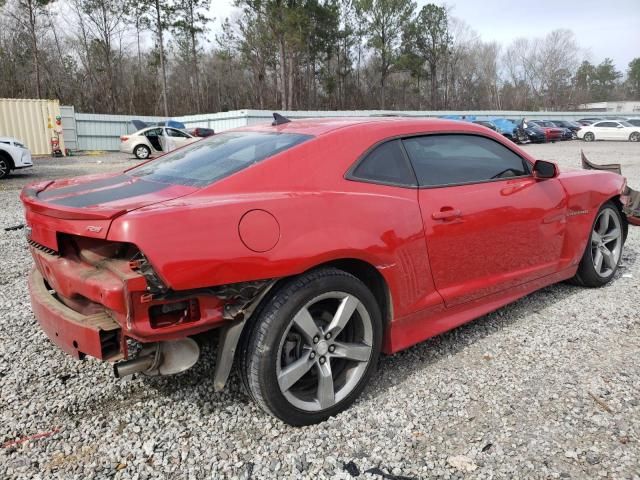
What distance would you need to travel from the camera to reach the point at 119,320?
6.55 feet

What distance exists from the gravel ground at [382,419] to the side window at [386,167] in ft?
3.74

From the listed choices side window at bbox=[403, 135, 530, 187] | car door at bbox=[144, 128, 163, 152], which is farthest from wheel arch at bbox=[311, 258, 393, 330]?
car door at bbox=[144, 128, 163, 152]

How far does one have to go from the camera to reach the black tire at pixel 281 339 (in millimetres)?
2172

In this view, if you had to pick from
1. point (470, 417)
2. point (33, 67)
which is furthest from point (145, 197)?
point (33, 67)

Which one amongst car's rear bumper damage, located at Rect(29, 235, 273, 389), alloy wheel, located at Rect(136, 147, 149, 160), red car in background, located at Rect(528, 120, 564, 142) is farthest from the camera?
red car in background, located at Rect(528, 120, 564, 142)

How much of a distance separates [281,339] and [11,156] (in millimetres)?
13096

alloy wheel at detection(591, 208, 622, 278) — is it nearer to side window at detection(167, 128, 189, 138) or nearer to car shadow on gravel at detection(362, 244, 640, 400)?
car shadow on gravel at detection(362, 244, 640, 400)

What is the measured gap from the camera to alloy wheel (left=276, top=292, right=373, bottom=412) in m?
2.31

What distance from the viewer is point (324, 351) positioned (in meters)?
2.40

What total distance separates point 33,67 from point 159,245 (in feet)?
139

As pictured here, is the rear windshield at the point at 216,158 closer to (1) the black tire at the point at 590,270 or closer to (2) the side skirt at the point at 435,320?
(2) the side skirt at the point at 435,320

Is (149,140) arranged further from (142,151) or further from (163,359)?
(163,359)

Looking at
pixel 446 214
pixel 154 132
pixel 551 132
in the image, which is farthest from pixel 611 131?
pixel 446 214

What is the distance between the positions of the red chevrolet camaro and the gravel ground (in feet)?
0.79
